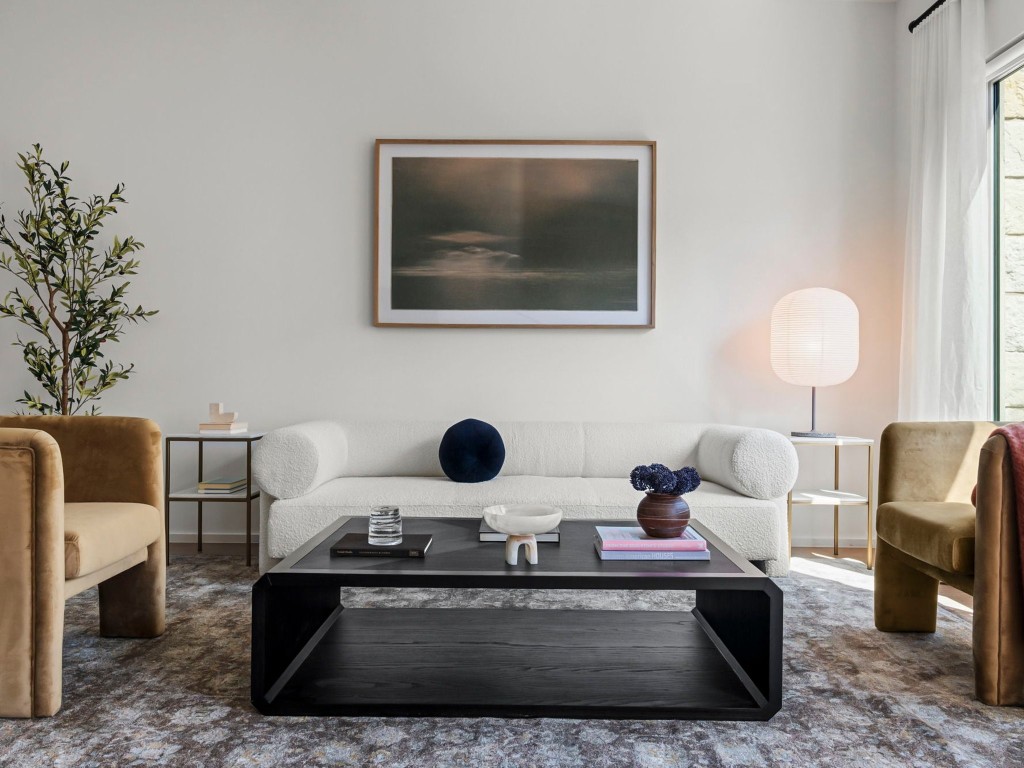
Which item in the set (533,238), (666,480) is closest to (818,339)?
(533,238)

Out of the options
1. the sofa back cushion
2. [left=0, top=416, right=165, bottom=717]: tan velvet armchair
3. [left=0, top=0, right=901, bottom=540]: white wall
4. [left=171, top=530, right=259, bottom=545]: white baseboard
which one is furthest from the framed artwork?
[left=0, top=416, right=165, bottom=717]: tan velvet armchair

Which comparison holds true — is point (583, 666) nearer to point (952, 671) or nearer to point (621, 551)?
point (621, 551)

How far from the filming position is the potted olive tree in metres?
3.58

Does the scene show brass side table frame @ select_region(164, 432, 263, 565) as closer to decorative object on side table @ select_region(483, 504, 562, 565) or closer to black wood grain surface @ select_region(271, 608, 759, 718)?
black wood grain surface @ select_region(271, 608, 759, 718)

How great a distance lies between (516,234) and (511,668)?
2539mm

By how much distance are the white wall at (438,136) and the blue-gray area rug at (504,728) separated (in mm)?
1821

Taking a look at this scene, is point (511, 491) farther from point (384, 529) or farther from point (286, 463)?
point (384, 529)

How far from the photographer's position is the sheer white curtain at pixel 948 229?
3131 millimetres

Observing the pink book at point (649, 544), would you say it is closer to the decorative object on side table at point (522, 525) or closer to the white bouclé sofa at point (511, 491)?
the decorative object on side table at point (522, 525)

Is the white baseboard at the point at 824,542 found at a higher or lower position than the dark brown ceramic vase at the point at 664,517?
lower

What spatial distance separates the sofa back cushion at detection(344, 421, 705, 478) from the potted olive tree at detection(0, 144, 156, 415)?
1420 mm

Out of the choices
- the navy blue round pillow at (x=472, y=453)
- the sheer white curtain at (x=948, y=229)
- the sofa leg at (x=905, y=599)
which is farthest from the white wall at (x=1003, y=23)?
the navy blue round pillow at (x=472, y=453)

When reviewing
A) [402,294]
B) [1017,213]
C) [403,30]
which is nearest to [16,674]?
[402,294]

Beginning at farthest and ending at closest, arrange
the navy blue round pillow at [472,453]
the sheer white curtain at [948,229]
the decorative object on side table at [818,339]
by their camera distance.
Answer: the decorative object on side table at [818,339] → the navy blue round pillow at [472,453] → the sheer white curtain at [948,229]
